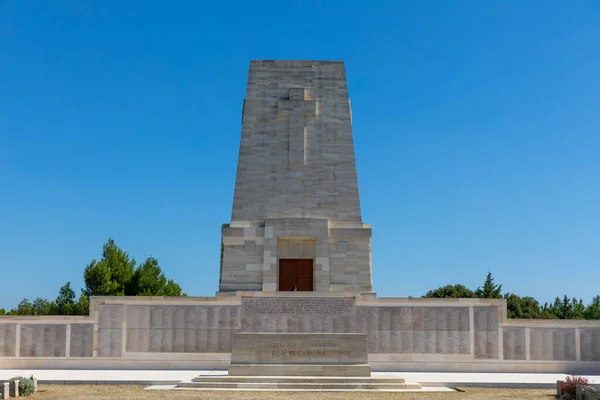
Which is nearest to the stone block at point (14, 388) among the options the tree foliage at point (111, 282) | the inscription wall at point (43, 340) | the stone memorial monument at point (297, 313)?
the stone memorial monument at point (297, 313)

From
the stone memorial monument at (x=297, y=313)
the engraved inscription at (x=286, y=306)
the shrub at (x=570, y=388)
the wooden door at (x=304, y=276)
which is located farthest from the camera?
the wooden door at (x=304, y=276)

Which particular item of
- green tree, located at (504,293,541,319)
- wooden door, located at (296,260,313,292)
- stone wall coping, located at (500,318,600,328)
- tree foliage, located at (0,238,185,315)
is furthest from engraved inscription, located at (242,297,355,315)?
green tree, located at (504,293,541,319)

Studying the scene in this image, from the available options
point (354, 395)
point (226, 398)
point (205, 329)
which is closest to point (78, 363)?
point (205, 329)

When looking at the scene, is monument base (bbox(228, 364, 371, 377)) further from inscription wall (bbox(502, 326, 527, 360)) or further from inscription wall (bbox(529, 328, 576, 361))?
inscription wall (bbox(529, 328, 576, 361))

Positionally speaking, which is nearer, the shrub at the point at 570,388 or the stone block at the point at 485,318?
the shrub at the point at 570,388

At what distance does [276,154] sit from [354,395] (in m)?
12.7

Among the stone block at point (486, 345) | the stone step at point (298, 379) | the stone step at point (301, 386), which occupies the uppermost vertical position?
the stone block at point (486, 345)

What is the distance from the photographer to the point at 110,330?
21.4m

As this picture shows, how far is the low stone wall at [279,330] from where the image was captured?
69.4 ft

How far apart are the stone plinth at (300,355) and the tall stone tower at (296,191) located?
6571 mm

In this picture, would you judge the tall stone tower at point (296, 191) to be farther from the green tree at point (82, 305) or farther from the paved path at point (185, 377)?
the green tree at point (82, 305)

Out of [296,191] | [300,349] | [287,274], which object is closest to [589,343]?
[300,349]

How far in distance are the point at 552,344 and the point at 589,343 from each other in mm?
1172

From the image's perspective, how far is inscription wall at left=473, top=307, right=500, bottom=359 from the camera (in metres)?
21.4
